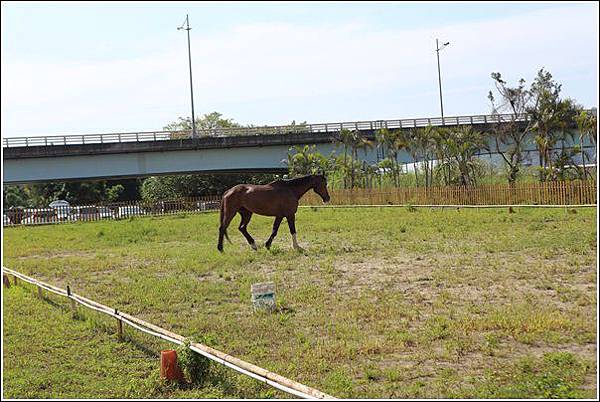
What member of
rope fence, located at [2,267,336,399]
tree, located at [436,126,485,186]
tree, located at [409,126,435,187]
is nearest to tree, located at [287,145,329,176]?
tree, located at [409,126,435,187]

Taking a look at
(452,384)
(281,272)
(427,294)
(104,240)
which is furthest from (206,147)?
(452,384)

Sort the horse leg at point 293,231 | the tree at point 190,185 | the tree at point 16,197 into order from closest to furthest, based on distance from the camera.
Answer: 1. the horse leg at point 293,231
2. the tree at point 190,185
3. the tree at point 16,197

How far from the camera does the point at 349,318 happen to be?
25.2 feet

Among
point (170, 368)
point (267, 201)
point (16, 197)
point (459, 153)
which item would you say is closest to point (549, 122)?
point (459, 153)

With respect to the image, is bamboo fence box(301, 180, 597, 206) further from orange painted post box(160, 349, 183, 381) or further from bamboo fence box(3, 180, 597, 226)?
orange painted post box(160, 349, 183, 381)

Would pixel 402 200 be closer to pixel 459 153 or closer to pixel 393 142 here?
pixel 459 153

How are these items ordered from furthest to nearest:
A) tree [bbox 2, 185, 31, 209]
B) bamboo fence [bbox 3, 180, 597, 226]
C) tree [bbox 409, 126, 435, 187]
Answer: tree [bbox 2, 185, 31, 209]
tree [bbox 409, 126, 435, 187]
bamboo fence [bbox 3, 180, 597, 226]

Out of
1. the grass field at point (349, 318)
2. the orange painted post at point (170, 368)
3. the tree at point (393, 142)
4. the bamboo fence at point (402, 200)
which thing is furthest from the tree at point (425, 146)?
the orange painted post at point (170, 368)

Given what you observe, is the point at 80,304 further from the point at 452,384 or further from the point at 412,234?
the point at 412,234

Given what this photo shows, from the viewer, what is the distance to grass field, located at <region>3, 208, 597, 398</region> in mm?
5637

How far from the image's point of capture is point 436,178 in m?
31.7

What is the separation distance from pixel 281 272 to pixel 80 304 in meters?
3.29

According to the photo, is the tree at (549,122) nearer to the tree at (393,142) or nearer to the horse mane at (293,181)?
the tree at (393,142)

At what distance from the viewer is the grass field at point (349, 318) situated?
18.5 ft
